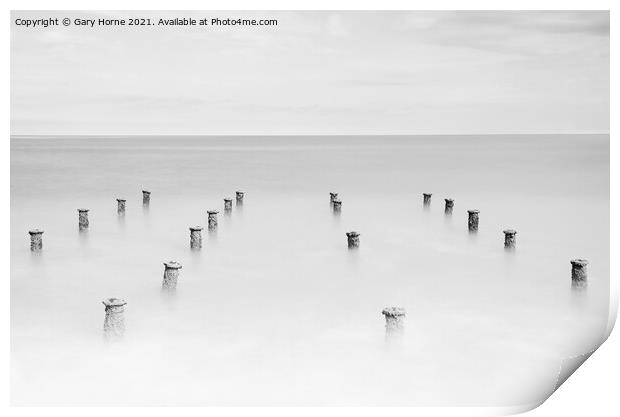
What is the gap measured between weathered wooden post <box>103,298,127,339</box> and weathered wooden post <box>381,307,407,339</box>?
3.61 meters

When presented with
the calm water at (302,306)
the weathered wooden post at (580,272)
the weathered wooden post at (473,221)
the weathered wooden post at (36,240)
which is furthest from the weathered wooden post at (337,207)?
the weathered wooden post at (580,272)

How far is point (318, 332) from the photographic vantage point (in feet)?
32.2

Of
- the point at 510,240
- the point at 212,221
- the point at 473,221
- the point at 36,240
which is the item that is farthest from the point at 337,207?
the point at 36,240

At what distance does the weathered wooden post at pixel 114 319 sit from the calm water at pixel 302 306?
192 millimetres

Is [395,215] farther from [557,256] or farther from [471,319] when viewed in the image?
[471,319]

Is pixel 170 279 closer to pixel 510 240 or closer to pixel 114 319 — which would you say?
pixel 114 319

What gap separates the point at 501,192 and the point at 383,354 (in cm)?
2369

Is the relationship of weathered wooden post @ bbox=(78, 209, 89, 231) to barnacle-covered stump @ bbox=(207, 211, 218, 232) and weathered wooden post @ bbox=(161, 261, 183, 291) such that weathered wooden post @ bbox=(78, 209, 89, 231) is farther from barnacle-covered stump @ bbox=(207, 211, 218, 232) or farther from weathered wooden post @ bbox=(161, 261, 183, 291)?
weathered wooden post @ bbox=(161, 261, 183, 291)

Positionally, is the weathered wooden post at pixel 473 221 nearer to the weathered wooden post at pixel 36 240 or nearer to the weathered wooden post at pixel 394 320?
the weathered wooden post at pixel 394 320

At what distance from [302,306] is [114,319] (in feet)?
10.9

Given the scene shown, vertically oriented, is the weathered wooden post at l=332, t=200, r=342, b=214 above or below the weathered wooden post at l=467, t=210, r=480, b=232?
above

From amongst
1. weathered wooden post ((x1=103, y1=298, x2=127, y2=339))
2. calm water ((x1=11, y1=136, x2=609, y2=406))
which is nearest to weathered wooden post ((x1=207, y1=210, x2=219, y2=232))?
calm water ((x1=11, y1=136, x2=609, y2=406))

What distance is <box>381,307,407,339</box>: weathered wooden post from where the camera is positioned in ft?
28.9

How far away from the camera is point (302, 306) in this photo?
1107cm
